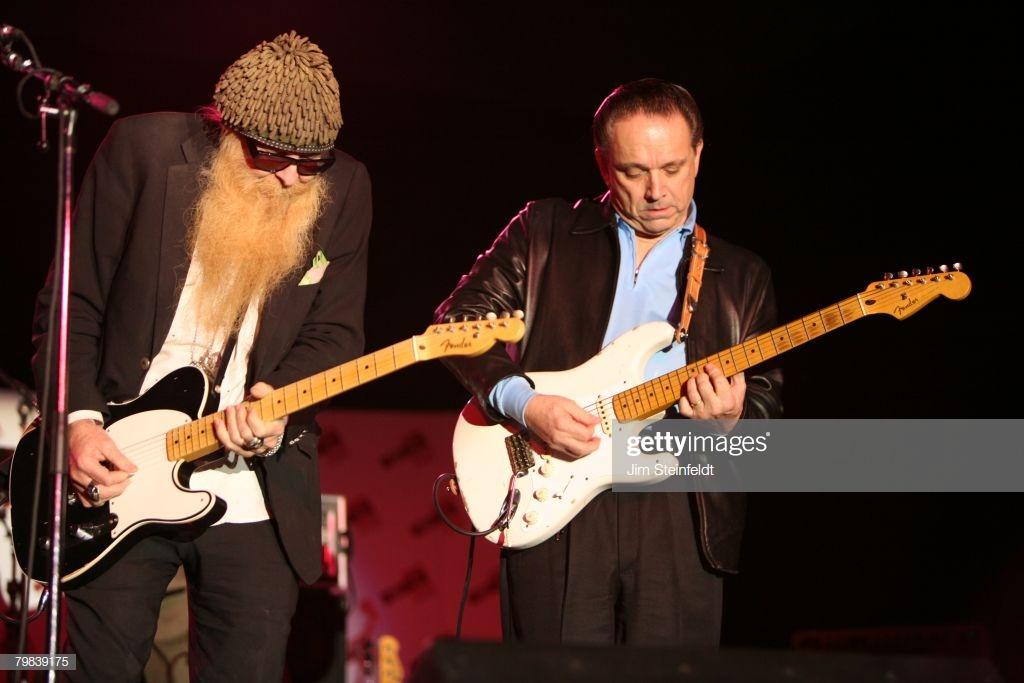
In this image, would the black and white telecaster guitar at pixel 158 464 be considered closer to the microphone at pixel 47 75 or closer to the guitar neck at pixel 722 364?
the guitar neck at pixel 722 364

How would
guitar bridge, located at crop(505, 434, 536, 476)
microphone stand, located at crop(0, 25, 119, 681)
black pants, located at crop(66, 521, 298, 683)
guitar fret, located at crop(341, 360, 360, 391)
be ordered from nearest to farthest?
microphone stand, located at crop(0, 25, 119, 681) < black pants, located at crop(66, 521, 298, 683) < guitar fret, located at crop(341, 360, 360, 391) < guitar bridge, located at crop(505, 434, 536, 476)

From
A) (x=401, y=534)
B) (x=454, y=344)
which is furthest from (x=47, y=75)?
(x=401, y=534)

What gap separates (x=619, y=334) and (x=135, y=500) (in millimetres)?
1529

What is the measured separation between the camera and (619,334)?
11.7 ft

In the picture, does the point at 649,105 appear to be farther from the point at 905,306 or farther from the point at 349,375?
the point at 349,375

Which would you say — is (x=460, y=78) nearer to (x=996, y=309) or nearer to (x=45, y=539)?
(x=996, y=309)

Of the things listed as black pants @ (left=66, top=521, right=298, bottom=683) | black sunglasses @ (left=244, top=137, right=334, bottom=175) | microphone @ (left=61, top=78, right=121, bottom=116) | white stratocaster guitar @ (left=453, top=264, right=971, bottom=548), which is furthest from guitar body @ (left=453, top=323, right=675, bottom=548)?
microphone @ (left=61, top=78, right=121, bottom=116)

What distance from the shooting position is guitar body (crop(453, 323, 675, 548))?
3324 millimetres

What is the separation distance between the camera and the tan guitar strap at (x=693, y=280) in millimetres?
3453

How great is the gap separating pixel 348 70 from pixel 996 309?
3.41m

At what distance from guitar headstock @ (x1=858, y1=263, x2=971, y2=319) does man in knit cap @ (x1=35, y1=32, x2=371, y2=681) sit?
1.59 meters

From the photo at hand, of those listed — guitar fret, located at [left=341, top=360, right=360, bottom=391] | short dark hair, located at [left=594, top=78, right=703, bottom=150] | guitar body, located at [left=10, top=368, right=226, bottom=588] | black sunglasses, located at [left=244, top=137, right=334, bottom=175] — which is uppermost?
short dark hair, located at [left=594, top=78, right=703, bottom=150]

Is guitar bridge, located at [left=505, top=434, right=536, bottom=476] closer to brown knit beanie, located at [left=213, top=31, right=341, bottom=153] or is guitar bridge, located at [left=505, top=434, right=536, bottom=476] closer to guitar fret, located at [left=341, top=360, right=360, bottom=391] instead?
guitar fret, located at [left=341, top=360, right=360, bottom=391]


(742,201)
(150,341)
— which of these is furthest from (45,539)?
(742,201)
